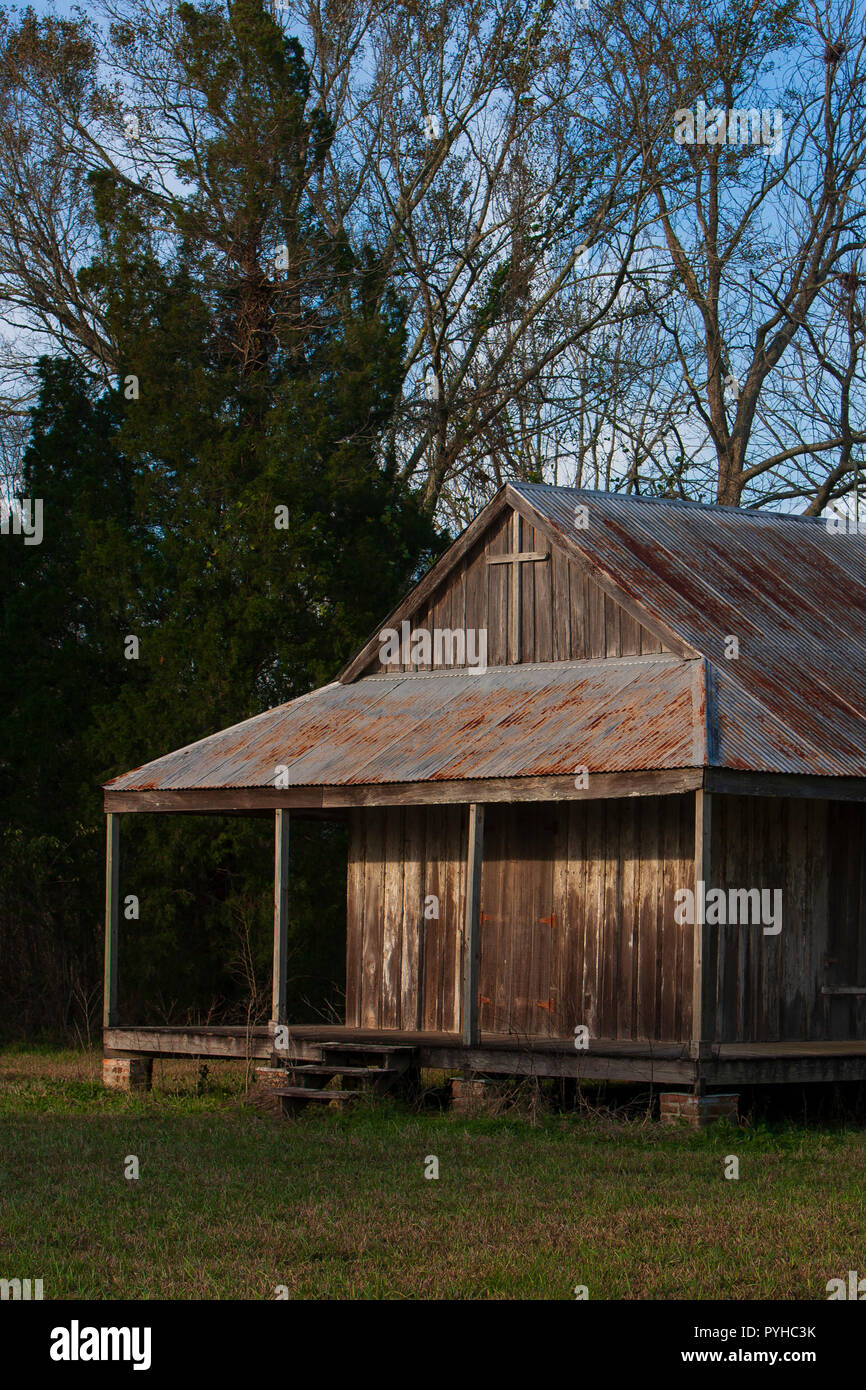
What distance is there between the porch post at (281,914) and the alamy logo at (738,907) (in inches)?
159

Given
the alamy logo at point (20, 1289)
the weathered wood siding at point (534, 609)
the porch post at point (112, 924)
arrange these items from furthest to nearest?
the porch post at point (112, 924) → the weathered wood siding at point (534, 609) → the alamy logo at point (20, 1289)

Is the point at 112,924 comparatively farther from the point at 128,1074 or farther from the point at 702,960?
the point at 702,960

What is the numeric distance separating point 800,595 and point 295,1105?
823cm

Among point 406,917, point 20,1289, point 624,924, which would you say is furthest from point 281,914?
point 20,1289

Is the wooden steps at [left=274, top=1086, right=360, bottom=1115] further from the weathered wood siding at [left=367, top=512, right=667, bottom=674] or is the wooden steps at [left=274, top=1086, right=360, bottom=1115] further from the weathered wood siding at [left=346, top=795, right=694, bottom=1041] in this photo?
the weathered wood siding at [left=367, top=512, right=667, bottom=674]

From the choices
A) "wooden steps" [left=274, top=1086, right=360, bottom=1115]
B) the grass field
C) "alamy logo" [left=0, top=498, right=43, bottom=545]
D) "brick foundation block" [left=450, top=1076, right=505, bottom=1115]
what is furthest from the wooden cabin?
"alamy logo" [left=0, top=498, right=43, bottom=545]

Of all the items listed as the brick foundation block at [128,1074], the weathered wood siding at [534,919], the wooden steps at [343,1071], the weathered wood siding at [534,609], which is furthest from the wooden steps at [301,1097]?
the weathered wood siding at [534,609]

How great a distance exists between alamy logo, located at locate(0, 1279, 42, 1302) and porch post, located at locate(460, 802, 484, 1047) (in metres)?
8.66

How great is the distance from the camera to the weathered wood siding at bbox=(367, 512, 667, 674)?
19.7m

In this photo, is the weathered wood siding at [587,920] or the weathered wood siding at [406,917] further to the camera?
the weathered wood siding at [406,917]

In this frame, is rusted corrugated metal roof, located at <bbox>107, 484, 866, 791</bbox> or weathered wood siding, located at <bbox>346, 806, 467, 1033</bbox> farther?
weathered wood siding, located at <bbox>346, 806, 467, 1033</bbox>

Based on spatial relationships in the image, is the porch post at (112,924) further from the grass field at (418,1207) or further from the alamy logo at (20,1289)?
the alamy logo at (20,1289)

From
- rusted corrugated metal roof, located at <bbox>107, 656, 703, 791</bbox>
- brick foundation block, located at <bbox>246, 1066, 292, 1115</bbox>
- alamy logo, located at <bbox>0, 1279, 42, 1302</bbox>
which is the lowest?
brick foundation block, located at <bbox>246, 1066, 292, 1115</bbox>

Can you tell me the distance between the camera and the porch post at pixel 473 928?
17750 mm
